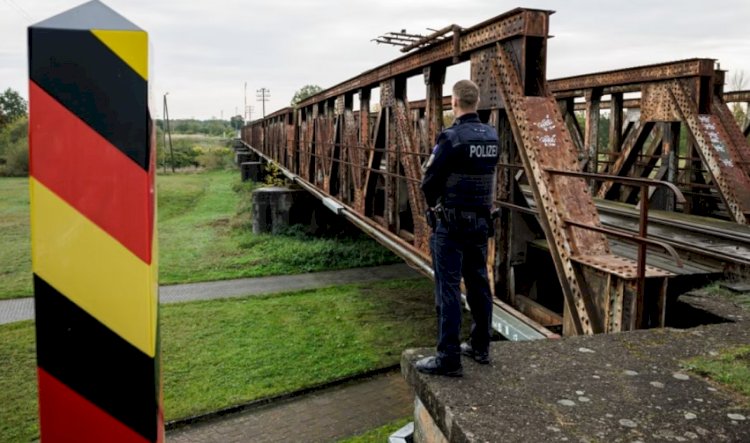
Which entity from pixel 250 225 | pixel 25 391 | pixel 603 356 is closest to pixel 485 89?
pixel 603 356

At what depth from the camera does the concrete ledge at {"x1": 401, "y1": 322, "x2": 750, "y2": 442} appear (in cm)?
A: 238

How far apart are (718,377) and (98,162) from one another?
3014 mm

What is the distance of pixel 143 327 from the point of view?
98 centimetres

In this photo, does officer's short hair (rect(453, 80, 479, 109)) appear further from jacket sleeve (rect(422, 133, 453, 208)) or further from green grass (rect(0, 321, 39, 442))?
green grass (rect(0, 321, 39, 442))

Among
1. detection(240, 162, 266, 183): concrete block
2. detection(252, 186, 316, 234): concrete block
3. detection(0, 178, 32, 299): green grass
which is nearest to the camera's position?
detection(0, 178, 32, 299): green grass

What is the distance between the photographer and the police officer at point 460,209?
3070 millimetres

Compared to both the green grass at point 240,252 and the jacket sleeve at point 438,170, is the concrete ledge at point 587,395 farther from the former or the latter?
the green grass at point 240,252

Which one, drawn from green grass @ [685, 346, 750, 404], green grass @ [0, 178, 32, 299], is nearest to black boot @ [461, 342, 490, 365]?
green grass @ [685, 346, 750, 404]

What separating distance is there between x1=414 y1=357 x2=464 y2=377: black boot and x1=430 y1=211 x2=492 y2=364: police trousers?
48mm

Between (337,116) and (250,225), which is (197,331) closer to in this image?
(337,116)

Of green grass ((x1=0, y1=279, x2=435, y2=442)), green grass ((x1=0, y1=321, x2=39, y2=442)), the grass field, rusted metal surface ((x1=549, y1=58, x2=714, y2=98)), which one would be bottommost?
green grass ((x1=0, y1=321, x2=39, y2=442))

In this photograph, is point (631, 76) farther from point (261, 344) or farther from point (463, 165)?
point (463, 165)

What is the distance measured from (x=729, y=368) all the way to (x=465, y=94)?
1.94 m

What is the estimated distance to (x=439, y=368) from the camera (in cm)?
296
